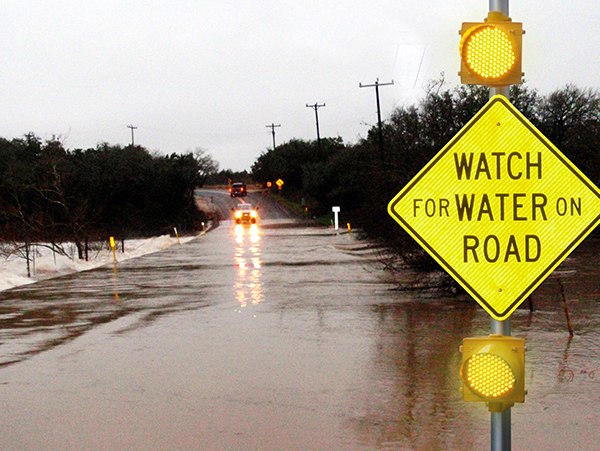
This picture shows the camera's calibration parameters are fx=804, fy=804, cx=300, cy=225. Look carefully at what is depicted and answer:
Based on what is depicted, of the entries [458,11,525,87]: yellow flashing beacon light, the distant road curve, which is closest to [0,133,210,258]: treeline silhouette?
the distant road curve

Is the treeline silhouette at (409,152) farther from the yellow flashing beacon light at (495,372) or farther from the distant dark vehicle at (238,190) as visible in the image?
the yellow flashing beacon light at (495,372)

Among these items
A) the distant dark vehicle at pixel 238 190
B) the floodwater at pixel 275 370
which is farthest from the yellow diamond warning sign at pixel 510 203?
the distant dark vehicle at pixel 238 190

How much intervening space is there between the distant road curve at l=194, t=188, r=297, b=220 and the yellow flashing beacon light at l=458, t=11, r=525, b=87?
74.8 m

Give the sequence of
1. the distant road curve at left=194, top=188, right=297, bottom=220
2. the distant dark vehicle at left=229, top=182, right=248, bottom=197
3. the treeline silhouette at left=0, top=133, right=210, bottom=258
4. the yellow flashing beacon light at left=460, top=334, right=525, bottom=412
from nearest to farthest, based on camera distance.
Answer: the yellow flashing beacon light at left=460, top=334, right=525, bottom=412, the treeline silhouette at left=0, top=133, right=210, bottom=258, the distant road curve at left=194, top=188, right=297, bottom=220, the distant dark vehicle at left=229, top=182, right=248, bottom=197

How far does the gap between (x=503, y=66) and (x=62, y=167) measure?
3662 cm

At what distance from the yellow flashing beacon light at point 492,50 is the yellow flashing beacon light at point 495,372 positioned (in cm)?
130

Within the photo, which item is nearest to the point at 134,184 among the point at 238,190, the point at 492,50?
the point at 238,190

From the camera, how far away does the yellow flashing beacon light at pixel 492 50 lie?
4031mm

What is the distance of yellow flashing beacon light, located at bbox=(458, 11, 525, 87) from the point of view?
13.2 feet

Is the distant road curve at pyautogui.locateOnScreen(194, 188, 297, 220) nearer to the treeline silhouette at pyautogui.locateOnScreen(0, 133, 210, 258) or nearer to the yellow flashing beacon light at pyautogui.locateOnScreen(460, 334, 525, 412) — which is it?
the treeline silhouette at pyautogui.locateOnScreen(0, 133, 210, 258)

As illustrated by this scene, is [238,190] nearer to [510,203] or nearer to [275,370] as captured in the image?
[275,370]

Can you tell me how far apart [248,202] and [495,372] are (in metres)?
95.2

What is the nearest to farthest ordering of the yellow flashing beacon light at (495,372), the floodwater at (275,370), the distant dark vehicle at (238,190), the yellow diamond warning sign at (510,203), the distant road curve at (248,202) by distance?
the yellow flashing beacon light at (495,372), the yellow diamond warning sign at (510,203), the floodwater at (275,370), the distant road curve at (248,202), the distant dark vehicle at (238,190)

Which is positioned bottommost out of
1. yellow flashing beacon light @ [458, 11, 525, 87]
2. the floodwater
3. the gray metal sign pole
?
the floodwater
